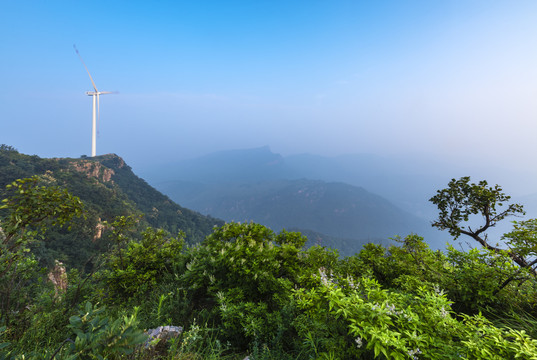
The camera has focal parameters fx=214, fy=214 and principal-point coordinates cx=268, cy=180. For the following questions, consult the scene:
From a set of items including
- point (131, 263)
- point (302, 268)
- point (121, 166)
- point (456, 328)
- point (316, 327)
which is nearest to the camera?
point (456, 328)

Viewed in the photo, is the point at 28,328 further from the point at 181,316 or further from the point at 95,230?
the point at 95,230

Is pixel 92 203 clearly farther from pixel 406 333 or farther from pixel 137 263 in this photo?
pixel 406 333

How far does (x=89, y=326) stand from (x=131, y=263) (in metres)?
5.92

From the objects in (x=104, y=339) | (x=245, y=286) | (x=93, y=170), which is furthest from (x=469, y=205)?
(x=93, y=170)

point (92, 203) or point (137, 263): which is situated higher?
point (137, 263)

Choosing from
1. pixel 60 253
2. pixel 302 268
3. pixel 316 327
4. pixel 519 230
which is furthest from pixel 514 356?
pixel 60 253

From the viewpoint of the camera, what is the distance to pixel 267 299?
524 centimetres

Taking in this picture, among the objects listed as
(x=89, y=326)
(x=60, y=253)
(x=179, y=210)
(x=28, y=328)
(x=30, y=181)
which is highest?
(x=30, y=181)

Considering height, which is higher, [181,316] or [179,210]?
[181,316]

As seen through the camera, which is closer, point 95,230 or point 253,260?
point 253,260

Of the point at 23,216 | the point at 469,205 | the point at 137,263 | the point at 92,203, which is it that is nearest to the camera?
the point at 23,216

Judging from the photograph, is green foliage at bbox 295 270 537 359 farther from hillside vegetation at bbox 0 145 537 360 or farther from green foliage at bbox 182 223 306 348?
green foliage at bbox 182 223 306 348

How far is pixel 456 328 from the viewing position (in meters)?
2.76

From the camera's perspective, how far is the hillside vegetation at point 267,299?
95.7 inches
